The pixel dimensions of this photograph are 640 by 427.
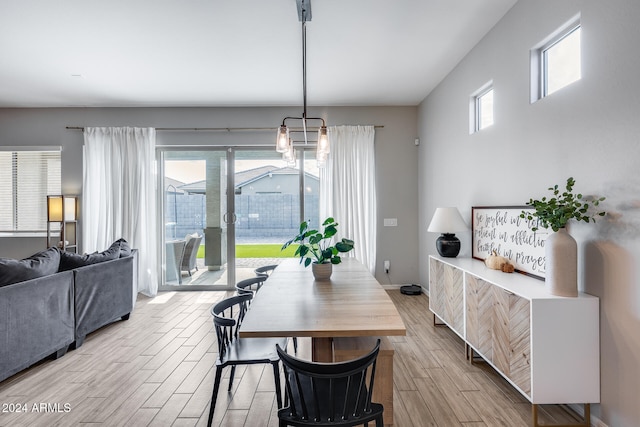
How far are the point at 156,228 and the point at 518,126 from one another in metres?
4.81

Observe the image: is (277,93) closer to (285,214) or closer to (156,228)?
(285,214)

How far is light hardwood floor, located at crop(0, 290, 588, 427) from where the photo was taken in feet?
6.53

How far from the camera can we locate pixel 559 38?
223 centimetres

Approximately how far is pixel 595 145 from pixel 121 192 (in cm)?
537

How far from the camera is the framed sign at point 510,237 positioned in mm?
2318

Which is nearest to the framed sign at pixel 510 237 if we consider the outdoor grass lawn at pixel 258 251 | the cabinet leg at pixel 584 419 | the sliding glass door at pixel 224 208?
the cabinet leg at pixel 584 419

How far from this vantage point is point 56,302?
2.78 m

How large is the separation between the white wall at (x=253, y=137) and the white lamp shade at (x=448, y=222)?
1655 millimetres

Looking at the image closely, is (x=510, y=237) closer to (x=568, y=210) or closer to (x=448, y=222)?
(x=448, y=222)

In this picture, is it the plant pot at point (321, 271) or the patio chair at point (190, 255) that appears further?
the patio chair at point (190, 255)

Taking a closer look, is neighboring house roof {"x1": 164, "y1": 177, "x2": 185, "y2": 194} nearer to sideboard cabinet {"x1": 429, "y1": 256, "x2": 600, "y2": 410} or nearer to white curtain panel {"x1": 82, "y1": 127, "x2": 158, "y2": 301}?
white curtain panel {"x1": 82, "y1": 127, "x2": 158, "y2": 301}

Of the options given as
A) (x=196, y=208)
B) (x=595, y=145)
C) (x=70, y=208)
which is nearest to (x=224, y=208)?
(x=196, y=208)

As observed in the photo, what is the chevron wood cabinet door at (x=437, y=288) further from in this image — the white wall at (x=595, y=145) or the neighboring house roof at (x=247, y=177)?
the neighboring house roof at (x=247, y=177)

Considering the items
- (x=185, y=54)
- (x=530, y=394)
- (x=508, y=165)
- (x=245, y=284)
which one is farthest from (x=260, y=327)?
(x=185, y=54)
